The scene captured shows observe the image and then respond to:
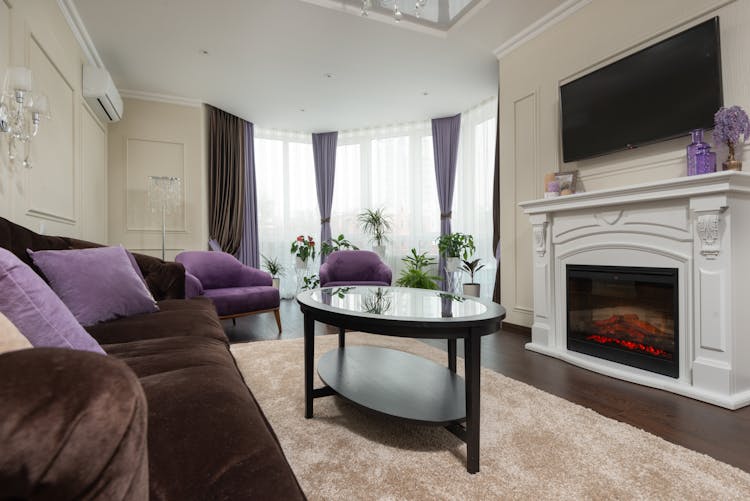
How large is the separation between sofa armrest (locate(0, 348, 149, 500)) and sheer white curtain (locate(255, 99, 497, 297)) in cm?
511

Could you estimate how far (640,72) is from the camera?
2.52 meters

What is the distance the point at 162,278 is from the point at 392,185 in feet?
13.1

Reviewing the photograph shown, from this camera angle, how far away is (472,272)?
4.71 meters

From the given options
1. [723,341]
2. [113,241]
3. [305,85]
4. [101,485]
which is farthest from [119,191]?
[723,341]

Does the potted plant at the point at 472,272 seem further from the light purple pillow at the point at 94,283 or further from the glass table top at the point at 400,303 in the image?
the light purple pillow at the point at 94,283

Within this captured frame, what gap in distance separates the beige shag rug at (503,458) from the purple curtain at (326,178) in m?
4.40

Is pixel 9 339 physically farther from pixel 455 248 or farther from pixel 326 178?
pixel 326 178

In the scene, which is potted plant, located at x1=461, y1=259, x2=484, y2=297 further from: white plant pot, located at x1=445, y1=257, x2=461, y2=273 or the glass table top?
the glass table top

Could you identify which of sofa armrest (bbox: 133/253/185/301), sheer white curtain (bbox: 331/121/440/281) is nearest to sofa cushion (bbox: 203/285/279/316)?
sofa armrest (bbox: 133/253/185/301)

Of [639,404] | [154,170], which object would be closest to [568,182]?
[639,404]

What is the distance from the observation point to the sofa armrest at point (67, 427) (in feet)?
1.09

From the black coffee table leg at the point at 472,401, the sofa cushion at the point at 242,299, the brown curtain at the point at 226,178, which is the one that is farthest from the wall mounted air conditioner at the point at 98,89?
the black coffee table leg at the point at 472,401

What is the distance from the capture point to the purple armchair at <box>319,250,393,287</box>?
412 cm

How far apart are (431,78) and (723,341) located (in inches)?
142
